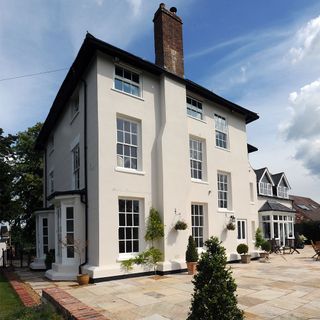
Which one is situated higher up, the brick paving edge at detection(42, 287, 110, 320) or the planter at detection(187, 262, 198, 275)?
the brick paving edge at detection(42, 287, 110, 320)

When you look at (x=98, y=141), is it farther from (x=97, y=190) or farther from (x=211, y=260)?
(x=211, y=260)

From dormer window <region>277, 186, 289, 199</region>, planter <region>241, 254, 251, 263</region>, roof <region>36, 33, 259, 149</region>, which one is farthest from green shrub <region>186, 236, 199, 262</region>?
dormer window <region>277, 186, 289, 199</region>

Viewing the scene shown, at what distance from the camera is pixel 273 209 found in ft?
98.1

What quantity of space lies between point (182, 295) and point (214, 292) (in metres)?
5.04

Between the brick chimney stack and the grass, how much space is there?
10915 mm

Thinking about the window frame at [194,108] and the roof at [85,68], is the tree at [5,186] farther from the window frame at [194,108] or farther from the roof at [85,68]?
the window frame at [194,108]

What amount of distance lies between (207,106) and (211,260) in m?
13.7

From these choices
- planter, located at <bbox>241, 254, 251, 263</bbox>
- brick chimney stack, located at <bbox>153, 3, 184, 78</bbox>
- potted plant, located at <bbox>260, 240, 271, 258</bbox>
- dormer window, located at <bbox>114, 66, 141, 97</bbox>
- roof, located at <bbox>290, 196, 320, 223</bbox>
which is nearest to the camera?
dormer window, located at <bbox>114, 66, 141, 97</bbox>

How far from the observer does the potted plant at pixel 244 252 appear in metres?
17.1

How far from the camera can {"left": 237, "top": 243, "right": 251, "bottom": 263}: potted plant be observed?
1711 cm

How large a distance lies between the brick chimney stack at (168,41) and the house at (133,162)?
47 millimetres

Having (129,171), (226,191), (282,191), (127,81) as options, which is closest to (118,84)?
(127,81)

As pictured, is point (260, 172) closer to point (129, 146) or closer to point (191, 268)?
point (191, 268)

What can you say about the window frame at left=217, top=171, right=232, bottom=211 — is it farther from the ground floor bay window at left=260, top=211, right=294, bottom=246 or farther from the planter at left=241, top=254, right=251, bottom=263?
the ground floor bay window at left=260, top=211, right=294, bottom=246
